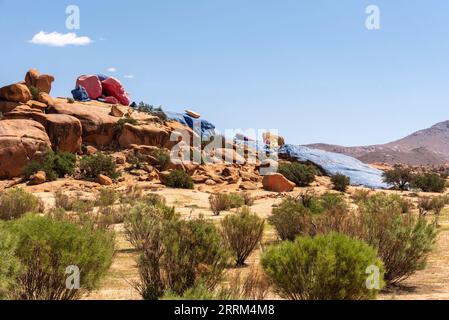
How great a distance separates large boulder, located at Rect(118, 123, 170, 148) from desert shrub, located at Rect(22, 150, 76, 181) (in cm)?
823

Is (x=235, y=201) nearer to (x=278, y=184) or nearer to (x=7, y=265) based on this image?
(x=278, y=184)

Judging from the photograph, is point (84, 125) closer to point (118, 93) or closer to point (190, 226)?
point (118, 93)

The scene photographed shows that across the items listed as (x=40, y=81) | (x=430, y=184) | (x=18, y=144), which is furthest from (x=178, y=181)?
(x=40, y=81)

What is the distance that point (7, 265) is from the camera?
6.16 meters

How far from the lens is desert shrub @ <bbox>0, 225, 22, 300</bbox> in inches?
239

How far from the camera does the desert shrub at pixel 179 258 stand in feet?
23.6

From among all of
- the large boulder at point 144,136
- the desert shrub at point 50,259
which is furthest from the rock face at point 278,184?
the desert shrub at point 50,259

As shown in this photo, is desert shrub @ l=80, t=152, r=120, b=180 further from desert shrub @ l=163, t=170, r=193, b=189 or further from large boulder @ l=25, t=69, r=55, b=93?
large boulder @ l=25, t=69, r=55, b=93

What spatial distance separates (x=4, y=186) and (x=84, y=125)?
36.5ft

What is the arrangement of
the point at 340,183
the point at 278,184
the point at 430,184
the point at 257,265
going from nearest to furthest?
the point at 257,265 < the point at 278,184 < the point at 340,183 < the point at 430,184

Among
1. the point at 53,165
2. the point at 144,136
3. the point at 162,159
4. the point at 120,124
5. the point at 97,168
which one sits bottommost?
the point at 97,168

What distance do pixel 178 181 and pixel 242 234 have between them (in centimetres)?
1992
